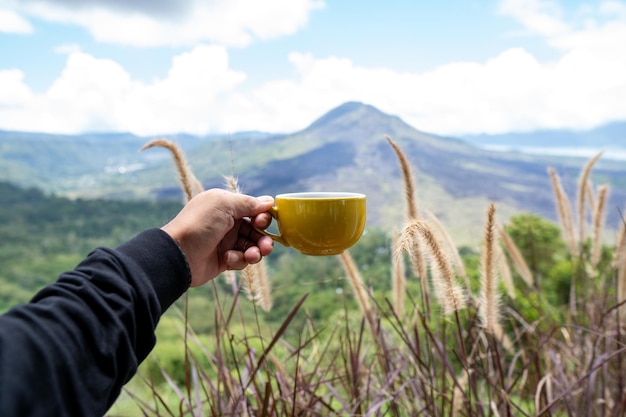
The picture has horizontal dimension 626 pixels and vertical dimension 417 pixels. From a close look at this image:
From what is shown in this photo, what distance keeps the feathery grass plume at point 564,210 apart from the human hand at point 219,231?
930 millimetres

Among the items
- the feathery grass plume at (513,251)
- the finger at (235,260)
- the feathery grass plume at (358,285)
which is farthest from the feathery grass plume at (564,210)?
the finger at (235,260)

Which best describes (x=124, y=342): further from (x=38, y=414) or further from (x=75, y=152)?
(x=75, y=152)

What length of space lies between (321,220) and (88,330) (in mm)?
303

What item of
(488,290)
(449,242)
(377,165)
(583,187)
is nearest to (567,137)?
(377,165)

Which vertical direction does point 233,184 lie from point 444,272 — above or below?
above

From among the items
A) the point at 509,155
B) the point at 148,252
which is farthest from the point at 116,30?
the point at 148,252

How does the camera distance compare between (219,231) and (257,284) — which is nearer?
(219,231)

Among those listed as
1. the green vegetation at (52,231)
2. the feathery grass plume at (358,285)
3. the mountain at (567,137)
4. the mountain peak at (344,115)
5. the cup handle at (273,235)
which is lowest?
the green vegetation at (52,231)

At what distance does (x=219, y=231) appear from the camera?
0.63 m

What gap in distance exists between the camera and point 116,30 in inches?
256

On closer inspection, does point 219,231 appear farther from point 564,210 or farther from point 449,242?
point 564,210

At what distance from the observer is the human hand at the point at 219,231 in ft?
1.95

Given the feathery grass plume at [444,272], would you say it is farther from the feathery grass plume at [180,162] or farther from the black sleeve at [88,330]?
the feathery grass plume at [180,162]

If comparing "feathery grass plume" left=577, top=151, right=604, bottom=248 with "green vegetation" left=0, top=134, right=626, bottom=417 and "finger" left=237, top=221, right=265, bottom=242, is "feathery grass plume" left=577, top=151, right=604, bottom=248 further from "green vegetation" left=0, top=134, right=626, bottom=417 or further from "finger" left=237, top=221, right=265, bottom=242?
"finger" left=237, top=221, right=265, bottom=242
